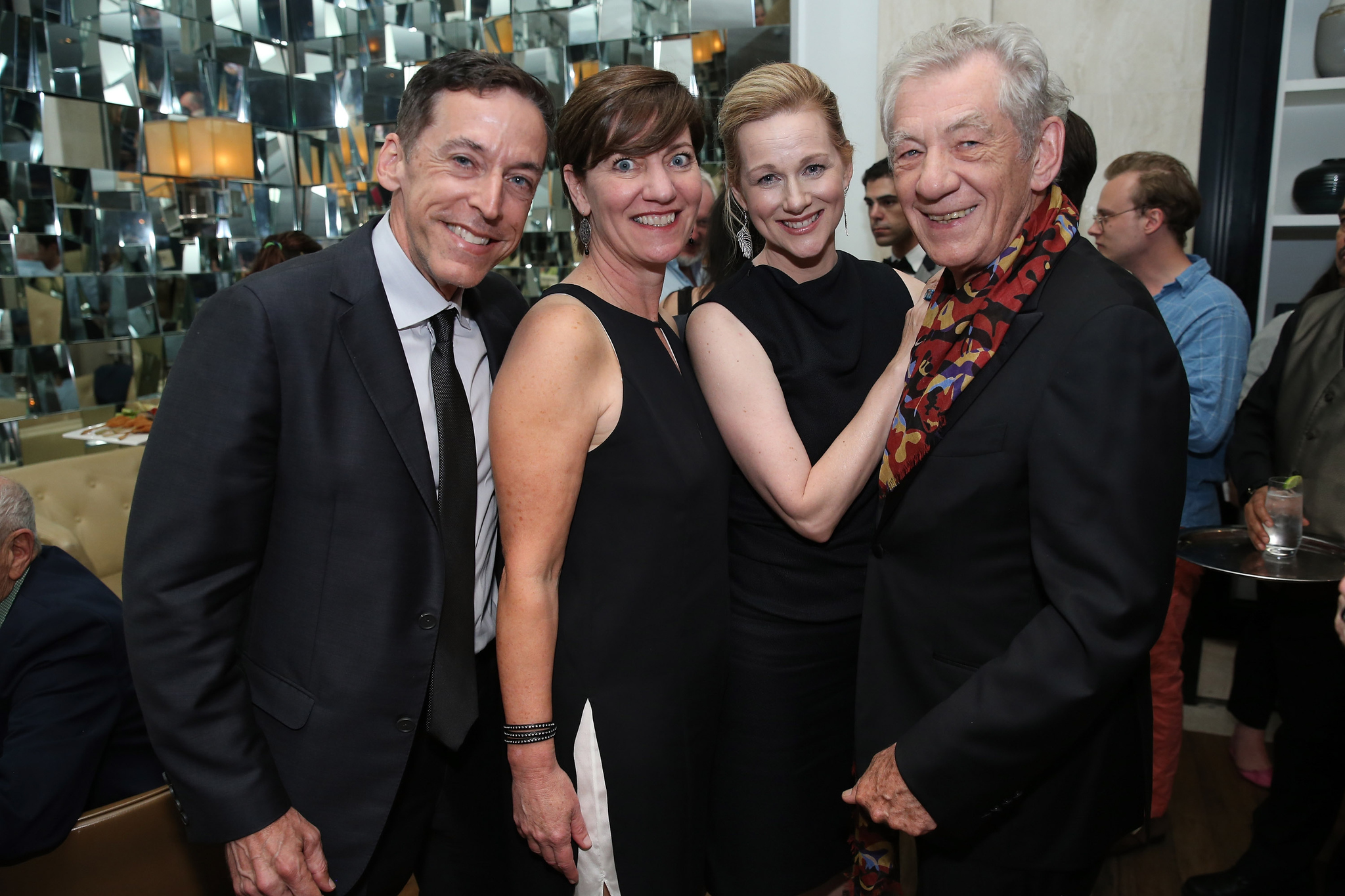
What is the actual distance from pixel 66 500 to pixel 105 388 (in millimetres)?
1349

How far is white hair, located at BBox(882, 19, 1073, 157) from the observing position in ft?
3.68

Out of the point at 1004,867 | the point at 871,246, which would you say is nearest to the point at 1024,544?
the point at 1004,867

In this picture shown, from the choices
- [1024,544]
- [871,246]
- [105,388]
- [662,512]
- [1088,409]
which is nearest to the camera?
[1088,409]

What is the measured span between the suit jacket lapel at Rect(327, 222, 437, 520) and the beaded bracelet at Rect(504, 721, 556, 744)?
0.36 metres

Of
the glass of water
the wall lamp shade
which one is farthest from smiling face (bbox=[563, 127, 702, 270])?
the wall lamp shade

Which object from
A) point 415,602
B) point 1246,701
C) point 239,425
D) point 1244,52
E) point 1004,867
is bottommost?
point 1246,701

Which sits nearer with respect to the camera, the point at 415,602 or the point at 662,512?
the point at 415,602

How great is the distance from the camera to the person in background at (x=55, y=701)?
1.48 metres

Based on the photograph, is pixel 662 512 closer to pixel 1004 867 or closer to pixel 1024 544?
pixel 1024 544

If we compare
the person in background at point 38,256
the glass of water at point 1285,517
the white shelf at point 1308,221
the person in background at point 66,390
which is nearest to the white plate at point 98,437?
the person in background at point 66,390

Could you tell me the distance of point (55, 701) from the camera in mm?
1588

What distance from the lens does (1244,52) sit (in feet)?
10.5

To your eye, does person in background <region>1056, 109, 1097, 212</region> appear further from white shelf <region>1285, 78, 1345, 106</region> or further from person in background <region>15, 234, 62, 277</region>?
person in background <region>15, 234, 62, 277</region>

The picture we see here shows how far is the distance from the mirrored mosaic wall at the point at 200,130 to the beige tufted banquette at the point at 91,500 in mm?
1039
